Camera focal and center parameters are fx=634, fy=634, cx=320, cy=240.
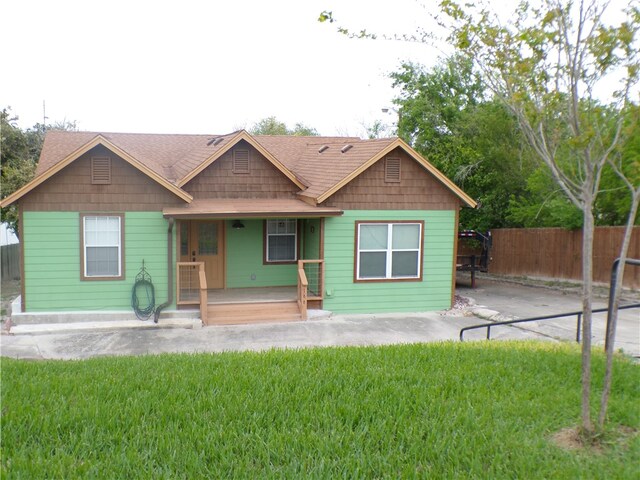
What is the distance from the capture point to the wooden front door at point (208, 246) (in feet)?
56.8

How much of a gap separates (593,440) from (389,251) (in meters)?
11.2

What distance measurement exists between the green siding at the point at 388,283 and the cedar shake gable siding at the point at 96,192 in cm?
432

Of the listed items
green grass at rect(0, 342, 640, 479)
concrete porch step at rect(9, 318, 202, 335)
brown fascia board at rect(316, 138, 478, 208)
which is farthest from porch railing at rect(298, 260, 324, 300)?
green grass at rect(0, 342, 640, 479)

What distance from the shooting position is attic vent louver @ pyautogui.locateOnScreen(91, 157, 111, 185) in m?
14.6

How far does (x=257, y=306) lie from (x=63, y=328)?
4443mm

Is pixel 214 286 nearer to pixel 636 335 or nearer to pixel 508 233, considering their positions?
pixel 636 335

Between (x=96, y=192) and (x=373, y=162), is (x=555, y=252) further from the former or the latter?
(x=96, y=192)

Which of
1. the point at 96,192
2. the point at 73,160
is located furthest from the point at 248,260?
the point at 73,160

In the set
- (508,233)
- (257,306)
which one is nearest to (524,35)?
(257,306)

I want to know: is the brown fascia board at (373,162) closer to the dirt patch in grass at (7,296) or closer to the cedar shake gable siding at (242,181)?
the cedar shake gable siding at (242,181)

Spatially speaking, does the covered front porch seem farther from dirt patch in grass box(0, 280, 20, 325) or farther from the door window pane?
dirt patch in grass box(0, 280, 20, 325)

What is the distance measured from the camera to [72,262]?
14.7 m

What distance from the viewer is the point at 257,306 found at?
15.6 meters

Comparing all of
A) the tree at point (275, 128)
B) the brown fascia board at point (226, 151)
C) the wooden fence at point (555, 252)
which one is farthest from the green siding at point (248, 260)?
the tree at point (275, 128)
